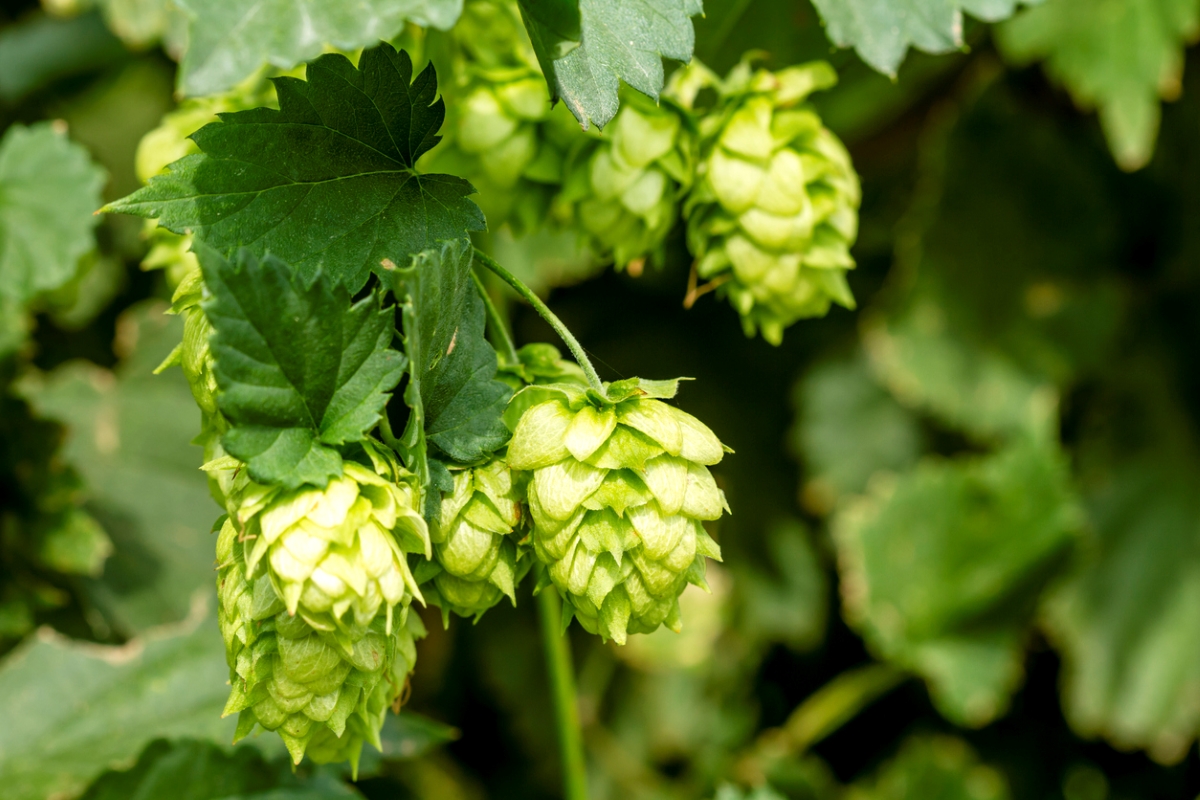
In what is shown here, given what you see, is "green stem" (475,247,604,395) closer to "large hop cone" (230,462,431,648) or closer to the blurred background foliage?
"large hop cone" (230,462,431,648)

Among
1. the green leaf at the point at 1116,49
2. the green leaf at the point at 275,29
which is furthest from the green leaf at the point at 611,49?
the green leaf at the point at 1116,49

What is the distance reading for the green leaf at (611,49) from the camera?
2.16ft

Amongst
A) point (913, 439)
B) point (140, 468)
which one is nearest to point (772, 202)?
point (140, 468)

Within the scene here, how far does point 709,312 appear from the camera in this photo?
2057 mm

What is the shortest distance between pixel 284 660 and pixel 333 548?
0.08 m

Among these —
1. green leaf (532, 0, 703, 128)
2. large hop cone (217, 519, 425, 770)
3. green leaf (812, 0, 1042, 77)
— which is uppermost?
green leaf (532, 0, 703, 128)

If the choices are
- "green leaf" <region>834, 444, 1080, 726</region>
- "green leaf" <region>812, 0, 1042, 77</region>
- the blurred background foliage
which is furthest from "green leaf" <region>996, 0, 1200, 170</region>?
"green leaf" <region>812, 0, 1042, 77</region>

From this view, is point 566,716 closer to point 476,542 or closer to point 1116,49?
point 476,542

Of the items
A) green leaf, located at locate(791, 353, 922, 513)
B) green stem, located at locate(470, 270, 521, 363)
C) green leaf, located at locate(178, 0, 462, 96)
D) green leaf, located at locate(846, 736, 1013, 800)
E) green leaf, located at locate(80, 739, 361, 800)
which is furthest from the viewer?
green leaf, located at locate(791, 353, 922, 513)

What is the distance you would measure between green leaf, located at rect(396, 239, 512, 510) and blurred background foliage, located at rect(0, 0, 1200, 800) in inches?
32.8

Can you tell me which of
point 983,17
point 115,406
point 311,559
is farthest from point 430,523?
point 115,406

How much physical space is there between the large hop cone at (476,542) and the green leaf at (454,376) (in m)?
0.02

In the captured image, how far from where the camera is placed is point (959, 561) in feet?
6.35

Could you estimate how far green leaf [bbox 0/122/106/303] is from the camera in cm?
106
